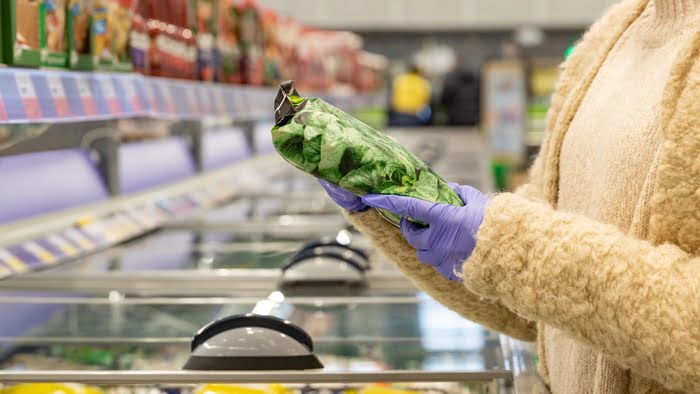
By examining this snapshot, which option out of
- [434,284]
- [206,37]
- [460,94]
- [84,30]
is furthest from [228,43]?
[460,94]

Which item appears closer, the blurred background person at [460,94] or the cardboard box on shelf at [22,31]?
the cardboard box on shelf at [22,31]

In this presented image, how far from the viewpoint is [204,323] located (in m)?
1.57

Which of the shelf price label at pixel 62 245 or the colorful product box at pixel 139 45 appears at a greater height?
the colorful product box at pixel 139 45

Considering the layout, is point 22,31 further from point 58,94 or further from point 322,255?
point 322,255

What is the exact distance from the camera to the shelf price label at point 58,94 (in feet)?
5.13

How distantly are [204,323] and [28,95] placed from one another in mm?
466

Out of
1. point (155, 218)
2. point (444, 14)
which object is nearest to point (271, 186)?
point (155, 218)

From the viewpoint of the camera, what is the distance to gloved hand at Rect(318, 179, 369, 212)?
1.04 m

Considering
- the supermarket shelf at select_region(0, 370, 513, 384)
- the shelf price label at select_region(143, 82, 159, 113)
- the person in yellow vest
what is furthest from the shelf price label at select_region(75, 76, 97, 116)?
the person in yellow vest

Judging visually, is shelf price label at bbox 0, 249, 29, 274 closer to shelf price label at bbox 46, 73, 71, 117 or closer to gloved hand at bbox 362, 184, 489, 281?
shelf price label at bbox 46, 73, 71, 117

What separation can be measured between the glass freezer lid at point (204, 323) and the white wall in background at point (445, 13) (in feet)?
27.3

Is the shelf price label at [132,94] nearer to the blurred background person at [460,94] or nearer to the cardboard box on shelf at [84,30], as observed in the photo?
the cardboard box on shelf at [84,30]

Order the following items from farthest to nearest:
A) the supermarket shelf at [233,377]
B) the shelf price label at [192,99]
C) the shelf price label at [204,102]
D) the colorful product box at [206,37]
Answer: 1. the colorful product box at [206,37]
2. the shelf price label at [204,102]
3. the shelf price label at [192,99]
4. the supermarket shelf at [233,377]

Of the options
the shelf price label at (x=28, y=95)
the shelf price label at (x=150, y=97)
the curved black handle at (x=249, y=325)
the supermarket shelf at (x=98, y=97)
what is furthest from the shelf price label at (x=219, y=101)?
the curved black handle at (x=249, y=325)
